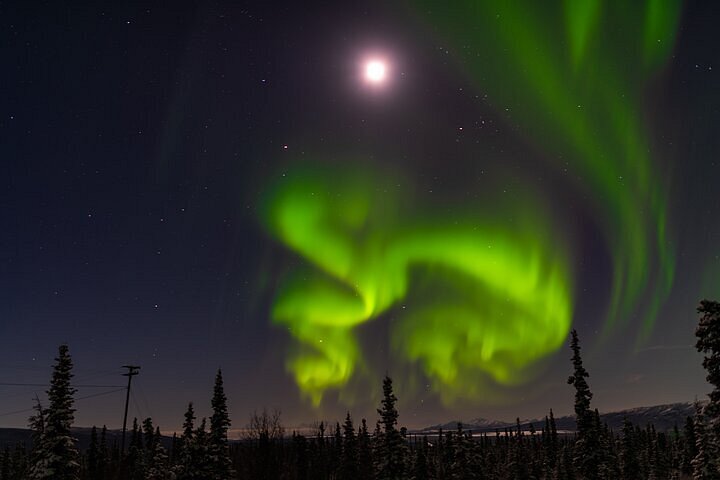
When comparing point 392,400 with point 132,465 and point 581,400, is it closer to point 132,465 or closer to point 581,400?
point 581,400

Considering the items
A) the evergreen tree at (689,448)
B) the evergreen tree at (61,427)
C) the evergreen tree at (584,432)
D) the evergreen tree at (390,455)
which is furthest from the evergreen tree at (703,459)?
the evergreen tree at (61,427)

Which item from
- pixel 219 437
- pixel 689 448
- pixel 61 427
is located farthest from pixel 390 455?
pixel 689 448

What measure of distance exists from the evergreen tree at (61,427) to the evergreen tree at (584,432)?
42.3 meters

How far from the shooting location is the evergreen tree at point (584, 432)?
159 feet

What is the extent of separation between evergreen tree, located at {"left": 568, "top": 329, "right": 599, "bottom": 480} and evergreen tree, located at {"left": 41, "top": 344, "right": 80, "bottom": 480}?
1665 inches

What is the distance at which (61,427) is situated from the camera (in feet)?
129

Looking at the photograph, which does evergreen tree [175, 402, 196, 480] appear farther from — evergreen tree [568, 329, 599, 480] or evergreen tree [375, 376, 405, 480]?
evergreen tree [568, 329, 599, 480]

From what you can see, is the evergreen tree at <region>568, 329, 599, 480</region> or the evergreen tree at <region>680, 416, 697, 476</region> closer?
the evergreen tree at <region>568, 329, 599, 480</region>

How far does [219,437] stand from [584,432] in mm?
33849

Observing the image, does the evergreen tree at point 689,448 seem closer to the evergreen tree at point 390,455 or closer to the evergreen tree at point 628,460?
the evergreen tree at point 628,460

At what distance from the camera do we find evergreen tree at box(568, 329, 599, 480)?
48.6 meters

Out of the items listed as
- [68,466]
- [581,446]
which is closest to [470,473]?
[581,446]

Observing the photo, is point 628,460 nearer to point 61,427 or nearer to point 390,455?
point 390,455

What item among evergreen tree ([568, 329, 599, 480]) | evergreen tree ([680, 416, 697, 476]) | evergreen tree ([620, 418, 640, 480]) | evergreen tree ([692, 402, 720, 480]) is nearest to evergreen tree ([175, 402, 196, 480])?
evergreen tree ([568, 329, 599, 480])
